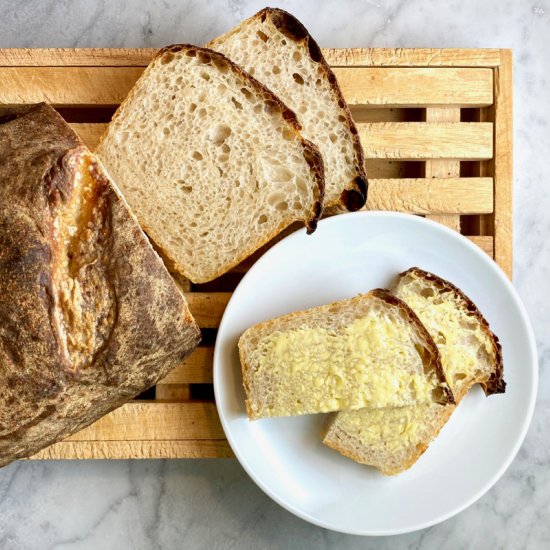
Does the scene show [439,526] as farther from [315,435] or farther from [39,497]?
[39,497]

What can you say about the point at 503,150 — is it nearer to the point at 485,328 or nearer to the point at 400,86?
the point at 400,86

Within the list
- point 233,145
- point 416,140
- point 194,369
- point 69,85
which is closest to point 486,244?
point 416,140

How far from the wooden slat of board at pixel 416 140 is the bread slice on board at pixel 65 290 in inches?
29.1

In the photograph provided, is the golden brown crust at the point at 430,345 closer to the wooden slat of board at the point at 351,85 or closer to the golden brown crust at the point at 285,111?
the golden brown crust at the point at 285,111

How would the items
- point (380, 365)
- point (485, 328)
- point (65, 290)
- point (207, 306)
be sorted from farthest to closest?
point (207, 306) < point (485, 328) < point (380, 365) < point (65, 290)

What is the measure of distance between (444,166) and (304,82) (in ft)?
1.55

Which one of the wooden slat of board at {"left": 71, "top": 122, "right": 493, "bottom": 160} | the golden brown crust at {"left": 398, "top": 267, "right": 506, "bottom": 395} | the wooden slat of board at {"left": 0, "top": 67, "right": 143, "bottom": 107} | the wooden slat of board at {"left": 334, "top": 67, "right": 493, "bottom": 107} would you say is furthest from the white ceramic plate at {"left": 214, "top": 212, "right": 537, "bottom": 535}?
the wooden slat of board at {"left": 0, "top": 67, "right": 143, "bottom": 107}

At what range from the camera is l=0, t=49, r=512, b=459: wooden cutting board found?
6.29ft

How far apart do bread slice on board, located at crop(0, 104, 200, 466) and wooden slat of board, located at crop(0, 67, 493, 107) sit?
13.8 inches

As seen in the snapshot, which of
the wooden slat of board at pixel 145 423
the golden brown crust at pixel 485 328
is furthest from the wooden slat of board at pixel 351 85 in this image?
the wooden slat of board at pixel 145 423

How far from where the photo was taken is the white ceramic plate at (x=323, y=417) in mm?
1876

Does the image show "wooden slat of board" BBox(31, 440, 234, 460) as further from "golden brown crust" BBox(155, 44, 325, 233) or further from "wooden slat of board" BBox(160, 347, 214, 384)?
"golden brown crust" BBox(155, 44, 325, 233)

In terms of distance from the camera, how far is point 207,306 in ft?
6.40

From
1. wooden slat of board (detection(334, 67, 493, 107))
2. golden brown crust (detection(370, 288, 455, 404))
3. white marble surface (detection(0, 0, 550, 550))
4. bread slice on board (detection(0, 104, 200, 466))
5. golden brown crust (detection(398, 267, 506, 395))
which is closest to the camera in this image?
bread slice on board (detection(0, 104, 200, 466))
